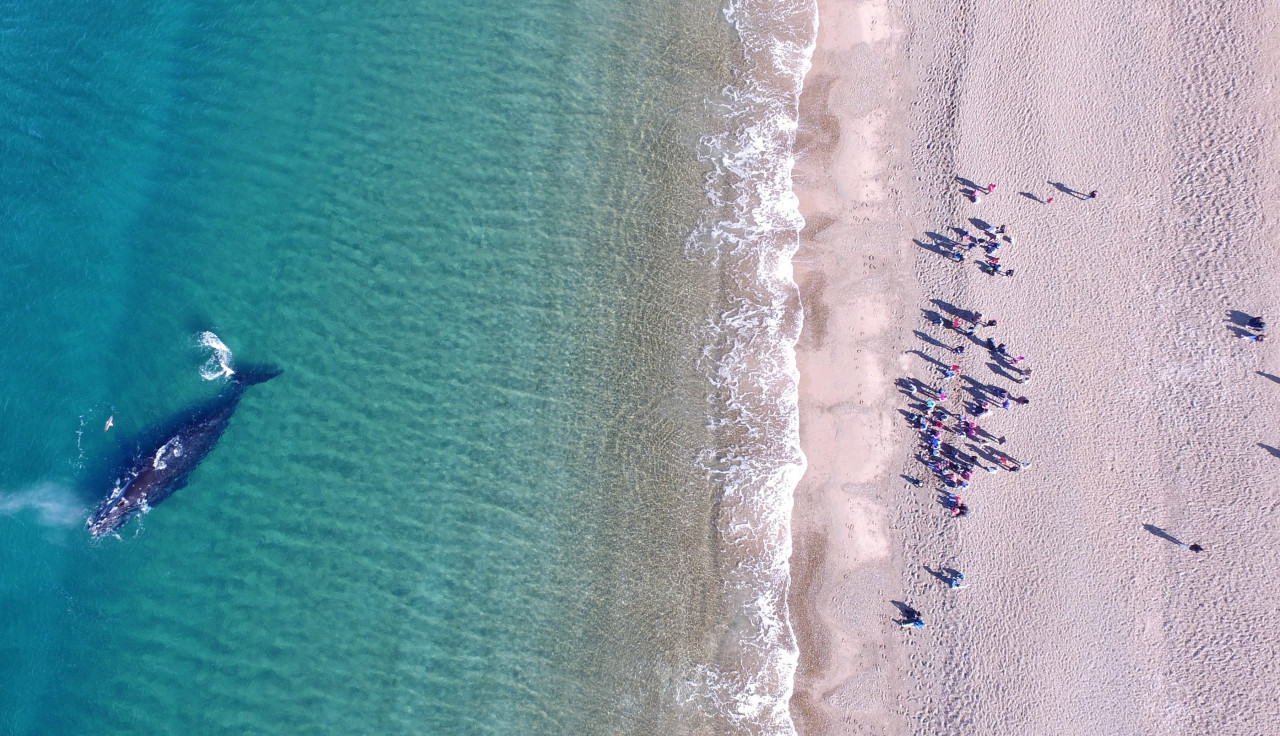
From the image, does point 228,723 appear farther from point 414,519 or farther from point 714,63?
point 714,63

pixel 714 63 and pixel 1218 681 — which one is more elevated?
pixel 714 63

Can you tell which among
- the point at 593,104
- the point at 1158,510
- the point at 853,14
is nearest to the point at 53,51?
the point at 593,104

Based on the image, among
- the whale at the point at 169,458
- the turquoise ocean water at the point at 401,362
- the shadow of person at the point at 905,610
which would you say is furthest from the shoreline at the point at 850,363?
the whale at the point at 169,458

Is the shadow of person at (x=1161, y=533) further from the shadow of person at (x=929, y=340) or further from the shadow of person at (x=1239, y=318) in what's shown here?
the shadow of person at (x=929, y=340)

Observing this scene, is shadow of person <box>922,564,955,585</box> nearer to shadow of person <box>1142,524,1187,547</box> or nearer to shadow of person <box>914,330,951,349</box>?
shadow of person <box>1142,524,1187,547</box>

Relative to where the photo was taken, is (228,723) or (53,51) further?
(53,51)

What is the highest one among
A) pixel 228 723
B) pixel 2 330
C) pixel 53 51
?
pixel 53 51
